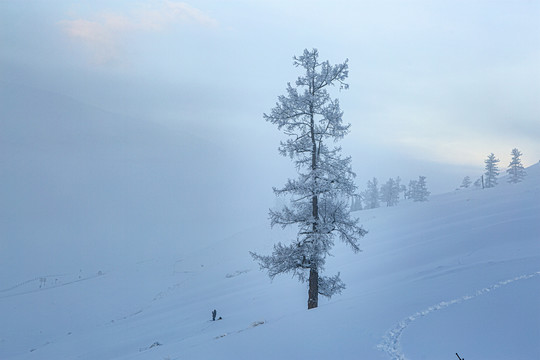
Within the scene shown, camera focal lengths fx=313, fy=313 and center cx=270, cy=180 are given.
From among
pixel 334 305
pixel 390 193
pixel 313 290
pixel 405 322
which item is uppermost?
pixel 390 193

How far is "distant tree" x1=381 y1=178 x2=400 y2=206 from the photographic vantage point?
93875 millimetres

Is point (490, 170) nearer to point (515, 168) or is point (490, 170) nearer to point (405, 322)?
point (515, 168)

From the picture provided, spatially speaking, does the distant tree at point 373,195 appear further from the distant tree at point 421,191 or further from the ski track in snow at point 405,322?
the ski track in snow at point 405,322

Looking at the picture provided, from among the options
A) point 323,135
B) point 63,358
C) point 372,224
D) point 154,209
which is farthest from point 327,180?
point 154,209

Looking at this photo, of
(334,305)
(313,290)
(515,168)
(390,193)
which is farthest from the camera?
(390,193)

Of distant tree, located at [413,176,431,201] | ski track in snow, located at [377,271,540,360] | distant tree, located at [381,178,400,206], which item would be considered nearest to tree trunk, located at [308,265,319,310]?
ski track in snow, located at [377,271,540,360]

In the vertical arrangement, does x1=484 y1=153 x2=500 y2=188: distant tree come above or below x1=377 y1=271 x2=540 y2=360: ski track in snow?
above

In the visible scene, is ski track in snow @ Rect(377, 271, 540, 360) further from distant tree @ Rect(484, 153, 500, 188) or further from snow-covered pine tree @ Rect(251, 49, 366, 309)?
distant tree @ Rect(484, 153, 500, 188)

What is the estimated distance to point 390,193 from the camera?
94.4 metres

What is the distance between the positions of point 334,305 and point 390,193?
3500 inches

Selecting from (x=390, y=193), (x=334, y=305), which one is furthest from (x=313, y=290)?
(x=390, y=193)

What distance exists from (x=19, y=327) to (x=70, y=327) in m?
5.26

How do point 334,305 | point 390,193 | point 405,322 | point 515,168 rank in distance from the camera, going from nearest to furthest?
point 405,322
point 334,305
point 515,168
point 390,193

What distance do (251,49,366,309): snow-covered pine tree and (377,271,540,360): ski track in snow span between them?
142 inches
